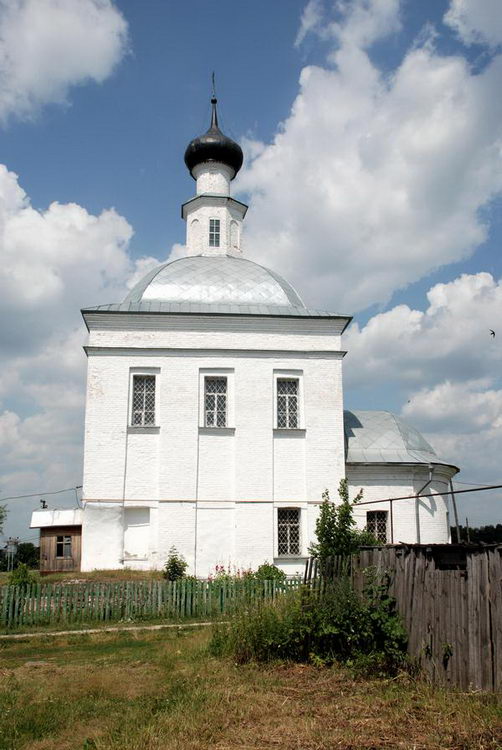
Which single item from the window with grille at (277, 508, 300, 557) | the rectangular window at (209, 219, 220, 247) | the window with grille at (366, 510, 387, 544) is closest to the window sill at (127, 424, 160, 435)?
the window with grille at (277, 508, 300, 557)

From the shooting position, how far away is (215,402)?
20047 millimetres

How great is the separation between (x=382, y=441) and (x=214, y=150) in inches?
508

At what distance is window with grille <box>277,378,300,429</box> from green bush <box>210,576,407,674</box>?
10.8m

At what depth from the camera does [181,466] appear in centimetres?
1919

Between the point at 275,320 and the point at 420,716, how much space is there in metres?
15.0

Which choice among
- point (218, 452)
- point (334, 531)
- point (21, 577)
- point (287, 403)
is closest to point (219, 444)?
point (218, 452)

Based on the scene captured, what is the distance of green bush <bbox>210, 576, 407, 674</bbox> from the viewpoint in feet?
27.0

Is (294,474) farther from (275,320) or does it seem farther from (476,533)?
(476,533)

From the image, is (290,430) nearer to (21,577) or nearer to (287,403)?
(287,403)

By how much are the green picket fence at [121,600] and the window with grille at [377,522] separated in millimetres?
6385

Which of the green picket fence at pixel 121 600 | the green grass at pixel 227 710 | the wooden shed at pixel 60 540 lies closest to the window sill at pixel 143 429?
the wooden shed at pixel 60 540

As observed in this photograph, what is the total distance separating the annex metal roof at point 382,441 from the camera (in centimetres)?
2047

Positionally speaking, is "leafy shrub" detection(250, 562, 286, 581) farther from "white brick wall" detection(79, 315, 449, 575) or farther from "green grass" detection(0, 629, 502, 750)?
"green grass" detection(0, 629, 502, 750)

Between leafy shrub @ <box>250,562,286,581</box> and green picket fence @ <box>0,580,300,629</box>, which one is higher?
leafy shrub @ <box>250,562,286,581</box>
